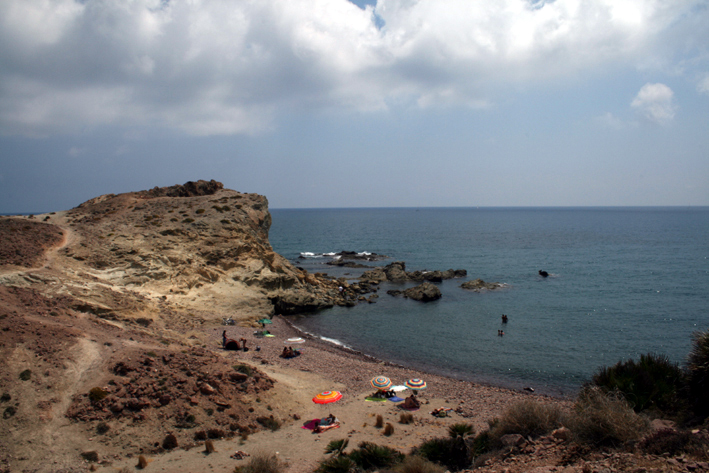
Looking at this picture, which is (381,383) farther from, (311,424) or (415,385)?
(311,424)

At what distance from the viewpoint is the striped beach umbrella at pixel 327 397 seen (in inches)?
755

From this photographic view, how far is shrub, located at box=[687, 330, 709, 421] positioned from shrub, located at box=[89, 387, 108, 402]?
19.6 m

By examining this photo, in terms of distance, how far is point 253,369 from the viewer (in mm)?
19750

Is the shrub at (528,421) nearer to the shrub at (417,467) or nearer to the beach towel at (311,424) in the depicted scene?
the shrub at (417,467)

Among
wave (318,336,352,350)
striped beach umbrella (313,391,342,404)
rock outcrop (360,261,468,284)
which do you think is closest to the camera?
striped beach umbrella (313,391,342,404)

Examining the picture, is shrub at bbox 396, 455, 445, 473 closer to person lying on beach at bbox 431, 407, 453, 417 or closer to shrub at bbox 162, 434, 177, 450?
person lying on beach at bbox 431, 407, 453, 417

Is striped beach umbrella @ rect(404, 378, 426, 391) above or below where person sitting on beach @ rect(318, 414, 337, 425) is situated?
below

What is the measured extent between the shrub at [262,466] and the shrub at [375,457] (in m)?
2.50

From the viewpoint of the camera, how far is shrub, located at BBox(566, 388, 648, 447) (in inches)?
380

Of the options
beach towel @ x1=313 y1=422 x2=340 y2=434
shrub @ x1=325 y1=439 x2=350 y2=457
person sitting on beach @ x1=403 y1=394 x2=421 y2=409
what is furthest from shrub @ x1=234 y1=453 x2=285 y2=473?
person sitting on beach @ x1=403 y1=394 x2=421 y2=409

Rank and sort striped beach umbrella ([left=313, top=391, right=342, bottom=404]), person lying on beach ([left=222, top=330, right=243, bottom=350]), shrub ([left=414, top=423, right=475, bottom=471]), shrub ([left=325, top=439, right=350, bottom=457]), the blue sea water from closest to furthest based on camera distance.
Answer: shrub ([left=414, top=423, right=475, bottom=471])
shrub ([left=325, top=439, right=350, bottom=457])
striped beach umbrella ([left=313, top=391, right=342, bottom=404])
person lying on beach ([left=222, top=330, right=243, bottom=350])
the blue sea water

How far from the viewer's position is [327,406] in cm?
1905

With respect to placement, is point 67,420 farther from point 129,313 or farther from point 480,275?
point 480,275

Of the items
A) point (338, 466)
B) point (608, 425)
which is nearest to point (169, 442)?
point (338, 466)
